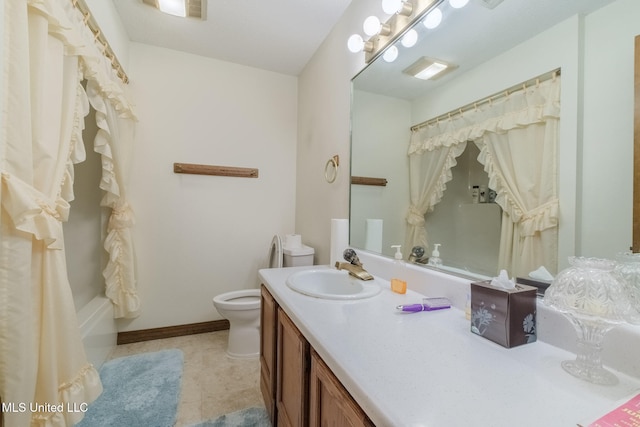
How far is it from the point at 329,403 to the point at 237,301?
5.30ft

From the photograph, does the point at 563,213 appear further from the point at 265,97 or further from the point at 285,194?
the point at 265,97

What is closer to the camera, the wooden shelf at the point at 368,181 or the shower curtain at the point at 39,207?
the shower curtain at the point at 39,207

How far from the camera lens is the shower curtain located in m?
0.85

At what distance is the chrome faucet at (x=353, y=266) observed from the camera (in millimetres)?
1331

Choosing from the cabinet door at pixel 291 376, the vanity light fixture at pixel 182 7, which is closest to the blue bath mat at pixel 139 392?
the cabinet door at pixel 291 376

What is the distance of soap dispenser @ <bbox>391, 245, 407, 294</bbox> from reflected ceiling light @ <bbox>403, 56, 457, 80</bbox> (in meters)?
0.83

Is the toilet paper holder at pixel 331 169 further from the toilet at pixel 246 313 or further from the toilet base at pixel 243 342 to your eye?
the toilet base at pixel 243 342

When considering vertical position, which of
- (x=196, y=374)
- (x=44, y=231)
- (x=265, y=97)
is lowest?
(x=196, y=374)

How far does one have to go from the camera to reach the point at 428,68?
125 cm

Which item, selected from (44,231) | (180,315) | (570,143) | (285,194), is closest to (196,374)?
(180,315)

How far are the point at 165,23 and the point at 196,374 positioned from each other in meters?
2.53

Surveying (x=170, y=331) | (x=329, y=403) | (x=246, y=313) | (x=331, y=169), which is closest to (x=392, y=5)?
(x=331, y=169)

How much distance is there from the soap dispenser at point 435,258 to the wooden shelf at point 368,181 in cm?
49

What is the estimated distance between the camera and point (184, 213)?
2357 millimetres
